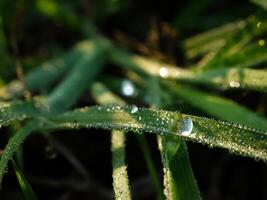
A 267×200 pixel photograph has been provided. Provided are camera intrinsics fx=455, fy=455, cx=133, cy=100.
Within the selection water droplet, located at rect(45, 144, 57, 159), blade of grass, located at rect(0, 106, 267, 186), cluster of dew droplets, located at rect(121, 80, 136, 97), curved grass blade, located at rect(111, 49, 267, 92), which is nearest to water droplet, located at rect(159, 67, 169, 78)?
curved grass blade, located at rect(111, 49, 267, 92)

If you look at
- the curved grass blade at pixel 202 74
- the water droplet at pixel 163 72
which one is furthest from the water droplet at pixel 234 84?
the water droplet at pixel 163 72

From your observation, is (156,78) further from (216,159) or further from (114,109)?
(114,109)

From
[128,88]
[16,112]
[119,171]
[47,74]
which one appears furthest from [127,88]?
[119,171]

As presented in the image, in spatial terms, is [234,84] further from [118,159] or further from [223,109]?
[118,159]

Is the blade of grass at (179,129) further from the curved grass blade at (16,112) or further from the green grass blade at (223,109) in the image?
the green grass blade at (223,109)

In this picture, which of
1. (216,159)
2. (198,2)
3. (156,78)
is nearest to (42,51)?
(156,78)

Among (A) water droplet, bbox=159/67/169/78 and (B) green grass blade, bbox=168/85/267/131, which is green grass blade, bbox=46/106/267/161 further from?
(A) water droplet, bbox=159/67/169/78

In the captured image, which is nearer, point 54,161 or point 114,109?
point 114,109
